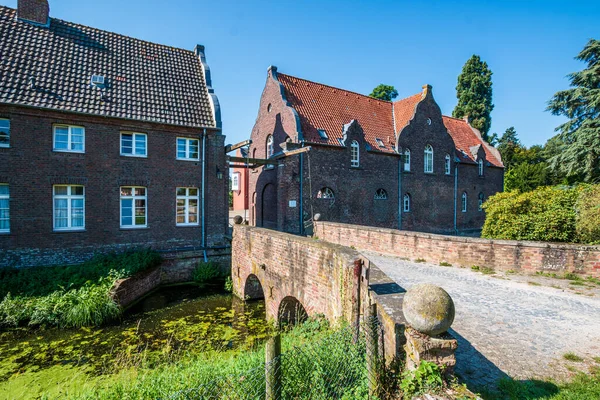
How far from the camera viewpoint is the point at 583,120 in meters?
17.9

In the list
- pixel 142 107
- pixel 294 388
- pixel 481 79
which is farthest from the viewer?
pixel 481 79

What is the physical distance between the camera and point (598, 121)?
55.9ft

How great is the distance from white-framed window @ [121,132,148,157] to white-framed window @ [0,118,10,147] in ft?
12.4

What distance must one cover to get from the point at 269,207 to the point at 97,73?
39.8 feet

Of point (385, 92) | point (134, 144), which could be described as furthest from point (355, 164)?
point (385, 92)

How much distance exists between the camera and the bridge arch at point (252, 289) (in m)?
11.7

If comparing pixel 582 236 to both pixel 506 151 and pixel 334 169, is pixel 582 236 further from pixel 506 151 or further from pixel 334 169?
pixel 506 151

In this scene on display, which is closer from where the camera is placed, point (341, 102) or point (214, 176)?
point (214, 176)

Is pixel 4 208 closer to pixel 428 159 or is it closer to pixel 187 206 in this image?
pixel 187 206

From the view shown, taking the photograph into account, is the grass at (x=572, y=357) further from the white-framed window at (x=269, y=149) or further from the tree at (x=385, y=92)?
the tree at (x=385, y=92)

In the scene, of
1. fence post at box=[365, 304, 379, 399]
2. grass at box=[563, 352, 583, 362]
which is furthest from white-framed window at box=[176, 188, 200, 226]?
grass at box=[563, 352, 583, 362]

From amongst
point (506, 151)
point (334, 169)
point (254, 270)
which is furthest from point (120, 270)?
point (506, 151)

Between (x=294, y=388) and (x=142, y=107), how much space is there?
1413cm

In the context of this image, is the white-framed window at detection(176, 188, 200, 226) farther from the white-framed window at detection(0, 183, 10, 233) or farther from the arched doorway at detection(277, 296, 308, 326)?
the arched doorway at detection(277, 296, 308, 326)
